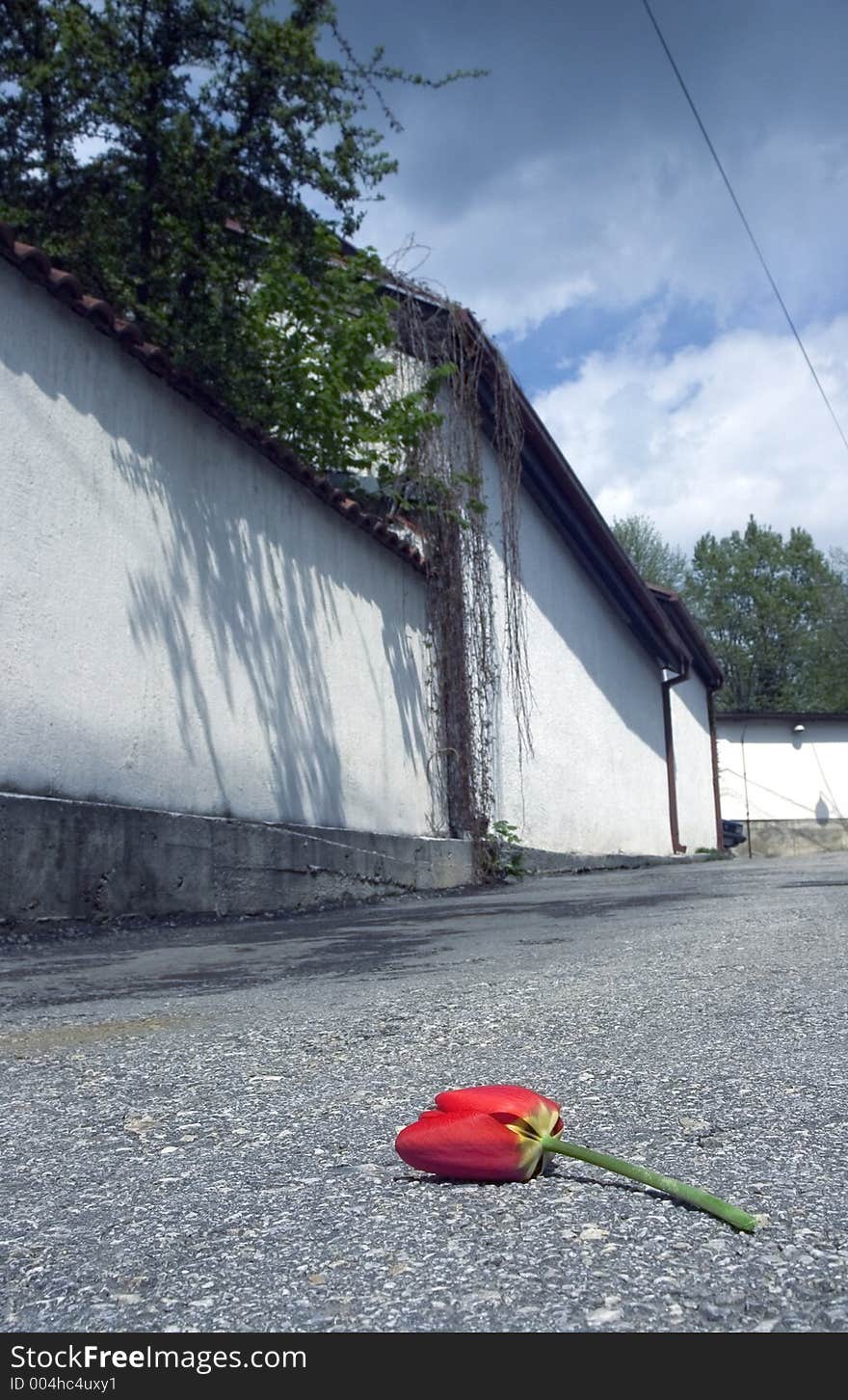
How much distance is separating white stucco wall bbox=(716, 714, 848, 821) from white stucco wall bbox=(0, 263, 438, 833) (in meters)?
19.7


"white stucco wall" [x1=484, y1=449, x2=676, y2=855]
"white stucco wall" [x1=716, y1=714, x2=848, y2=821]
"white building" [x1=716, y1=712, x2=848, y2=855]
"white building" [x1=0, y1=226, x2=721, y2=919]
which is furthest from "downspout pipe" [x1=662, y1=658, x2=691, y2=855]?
"white stucco wall" [x1=716, y1=714, x2=848, y2=821]

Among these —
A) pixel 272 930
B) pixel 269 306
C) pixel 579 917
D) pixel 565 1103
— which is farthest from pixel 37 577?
pixel 565 1103

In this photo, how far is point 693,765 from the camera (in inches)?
816

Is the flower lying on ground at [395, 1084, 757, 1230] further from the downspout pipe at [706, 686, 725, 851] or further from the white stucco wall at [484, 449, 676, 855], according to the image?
the downspout pipe at [706, 686, 725, 851]

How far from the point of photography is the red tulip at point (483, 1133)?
1519 mm

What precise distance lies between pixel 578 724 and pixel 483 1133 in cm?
1373

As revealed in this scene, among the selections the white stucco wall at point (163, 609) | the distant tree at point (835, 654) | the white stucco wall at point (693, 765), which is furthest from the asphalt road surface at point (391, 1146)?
the distant tree at point (835, 654)

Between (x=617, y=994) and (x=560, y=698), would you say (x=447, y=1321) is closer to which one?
(x=617, y=994)

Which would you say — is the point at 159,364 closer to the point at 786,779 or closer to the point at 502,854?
the point at 502,854

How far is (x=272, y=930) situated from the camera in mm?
6211

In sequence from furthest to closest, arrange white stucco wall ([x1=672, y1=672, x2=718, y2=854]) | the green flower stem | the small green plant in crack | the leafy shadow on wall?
1. white stucco wall ([x1=672, y1=672, x2=718, y2=854])
2. the small green plant in crack
3. the leafy shadow on wall
4. the green flower stem

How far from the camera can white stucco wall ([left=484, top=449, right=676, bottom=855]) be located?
13398 millimetres

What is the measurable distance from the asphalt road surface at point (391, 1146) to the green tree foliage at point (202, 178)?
572 centimetres
